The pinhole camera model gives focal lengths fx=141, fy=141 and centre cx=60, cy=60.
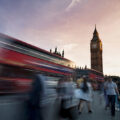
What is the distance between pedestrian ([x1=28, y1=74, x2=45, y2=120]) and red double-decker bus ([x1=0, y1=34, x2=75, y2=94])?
9.99 feet

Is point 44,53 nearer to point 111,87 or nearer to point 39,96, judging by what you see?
point 111,87

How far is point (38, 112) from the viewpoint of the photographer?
96.2 inches

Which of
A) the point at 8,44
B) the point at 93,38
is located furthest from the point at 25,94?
the point at 93,38

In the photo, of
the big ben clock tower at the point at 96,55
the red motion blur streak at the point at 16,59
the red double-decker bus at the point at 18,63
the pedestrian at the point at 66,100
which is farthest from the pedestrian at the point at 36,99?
the big ben clock tower at the point at 96,55

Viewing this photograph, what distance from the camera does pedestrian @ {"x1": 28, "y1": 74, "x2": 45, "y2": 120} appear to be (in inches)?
95.7

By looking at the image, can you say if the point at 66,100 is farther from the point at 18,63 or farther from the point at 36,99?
the point at 18,63

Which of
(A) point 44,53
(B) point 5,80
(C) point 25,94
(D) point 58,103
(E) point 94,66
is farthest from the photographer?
(E) point 94,66

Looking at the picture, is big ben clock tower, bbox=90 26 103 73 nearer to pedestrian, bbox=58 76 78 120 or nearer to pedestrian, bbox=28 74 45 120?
pedestrian, bbox=58 76 78 120

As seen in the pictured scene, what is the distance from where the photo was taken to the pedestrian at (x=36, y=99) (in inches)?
Answer: 95.7

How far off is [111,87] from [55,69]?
4586mm

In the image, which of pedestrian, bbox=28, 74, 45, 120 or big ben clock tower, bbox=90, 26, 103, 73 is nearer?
pedestrian, bbox=28, 74, 45, 120

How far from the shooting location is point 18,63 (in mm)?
7164

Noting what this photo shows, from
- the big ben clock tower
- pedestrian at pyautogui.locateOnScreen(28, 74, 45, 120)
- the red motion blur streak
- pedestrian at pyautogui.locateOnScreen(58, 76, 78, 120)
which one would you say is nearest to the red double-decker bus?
the red motion blur streak

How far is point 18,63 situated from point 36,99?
5045 millimetres
